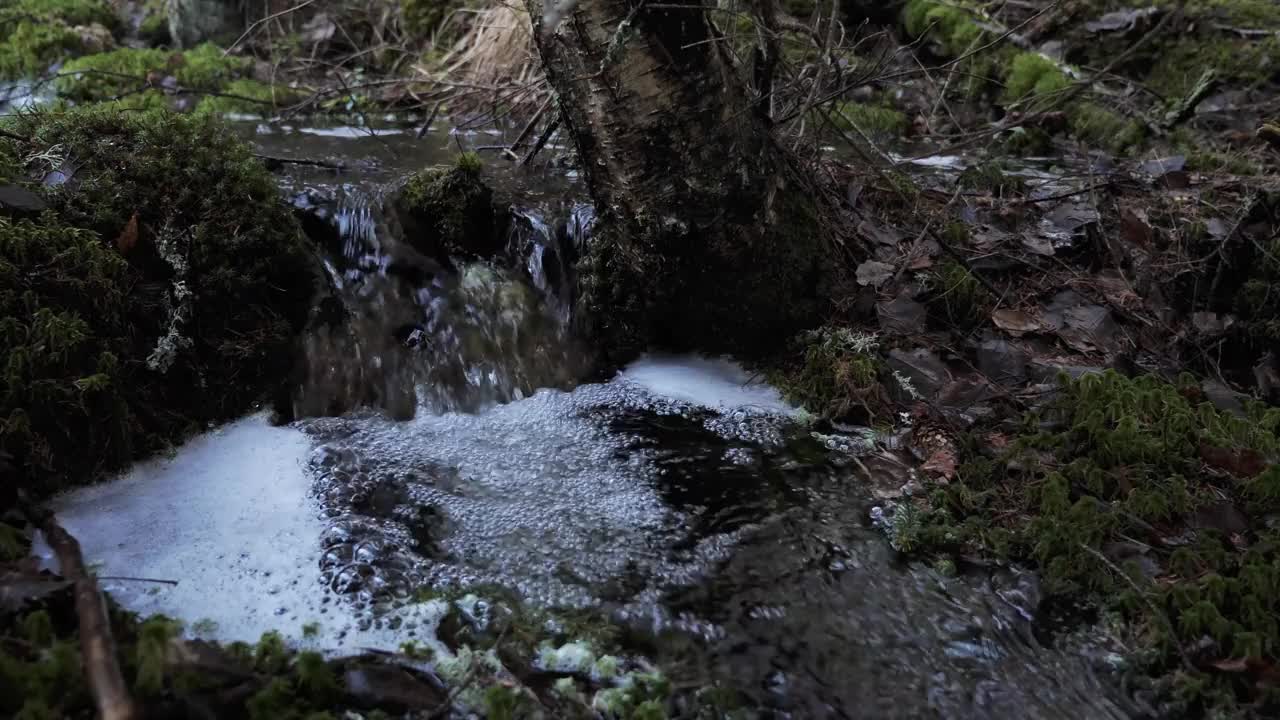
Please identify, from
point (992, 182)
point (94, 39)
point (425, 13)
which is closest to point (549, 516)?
point (992, 182)

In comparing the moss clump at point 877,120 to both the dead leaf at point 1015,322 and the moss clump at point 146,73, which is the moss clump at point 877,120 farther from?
the moss clump at point 146,73

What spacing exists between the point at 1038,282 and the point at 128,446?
11.3 feet

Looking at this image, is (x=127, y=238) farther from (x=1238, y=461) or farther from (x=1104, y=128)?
(x=1104, y=128)

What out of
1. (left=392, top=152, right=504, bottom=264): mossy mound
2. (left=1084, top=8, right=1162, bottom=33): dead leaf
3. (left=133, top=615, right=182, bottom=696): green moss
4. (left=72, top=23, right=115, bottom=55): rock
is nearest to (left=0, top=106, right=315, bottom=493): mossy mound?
(left=392, top=152, right=504, bottom=264): mossy mound

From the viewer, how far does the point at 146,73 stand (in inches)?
242

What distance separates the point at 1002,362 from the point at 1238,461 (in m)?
0.80

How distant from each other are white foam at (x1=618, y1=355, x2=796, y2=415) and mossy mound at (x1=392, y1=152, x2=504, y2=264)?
3.09 ft

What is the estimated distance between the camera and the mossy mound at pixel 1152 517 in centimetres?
188

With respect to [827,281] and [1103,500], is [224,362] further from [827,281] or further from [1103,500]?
[1103,500]

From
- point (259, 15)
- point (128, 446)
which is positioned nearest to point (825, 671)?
point (128, 446)

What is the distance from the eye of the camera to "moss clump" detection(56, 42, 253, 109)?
5.91 metres

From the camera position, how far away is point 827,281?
3.33m

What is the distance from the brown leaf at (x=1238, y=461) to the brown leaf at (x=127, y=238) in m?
3.43

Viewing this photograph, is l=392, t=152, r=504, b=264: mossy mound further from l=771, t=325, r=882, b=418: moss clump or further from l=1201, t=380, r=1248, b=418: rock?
l=1201, t=380, r=1248, b=418: rock
